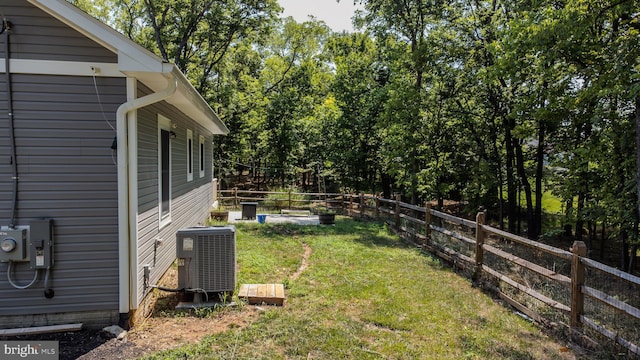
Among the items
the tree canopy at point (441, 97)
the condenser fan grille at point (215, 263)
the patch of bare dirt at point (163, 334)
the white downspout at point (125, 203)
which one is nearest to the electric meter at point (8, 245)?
the white downspout at point (125, 203)

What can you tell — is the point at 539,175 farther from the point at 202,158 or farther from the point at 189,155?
the point at 189,155

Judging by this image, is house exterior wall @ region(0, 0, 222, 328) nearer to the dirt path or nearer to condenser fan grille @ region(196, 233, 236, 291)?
condenser fan grille @ region(196, 233, 236, 291)

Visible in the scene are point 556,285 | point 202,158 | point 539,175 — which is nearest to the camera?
point 556,285

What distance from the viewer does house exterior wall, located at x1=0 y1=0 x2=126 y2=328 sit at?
378 cm

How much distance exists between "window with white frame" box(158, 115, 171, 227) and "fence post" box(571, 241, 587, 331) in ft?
17.1

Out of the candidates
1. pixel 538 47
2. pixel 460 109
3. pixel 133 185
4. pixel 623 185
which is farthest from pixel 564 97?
pixel 133 185

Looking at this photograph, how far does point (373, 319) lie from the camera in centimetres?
425

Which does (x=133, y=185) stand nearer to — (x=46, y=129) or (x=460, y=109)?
(x=46, y=129)

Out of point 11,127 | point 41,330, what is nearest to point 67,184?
point 11,127

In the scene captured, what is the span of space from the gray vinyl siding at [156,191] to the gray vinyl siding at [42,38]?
2.27 ft

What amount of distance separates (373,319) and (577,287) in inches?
87.0

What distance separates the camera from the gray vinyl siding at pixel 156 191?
4.28 m

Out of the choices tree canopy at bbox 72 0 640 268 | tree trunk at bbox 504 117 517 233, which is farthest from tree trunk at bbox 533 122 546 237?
tree trunk at bbox 504 117 517 233

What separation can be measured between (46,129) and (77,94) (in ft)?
1.59
